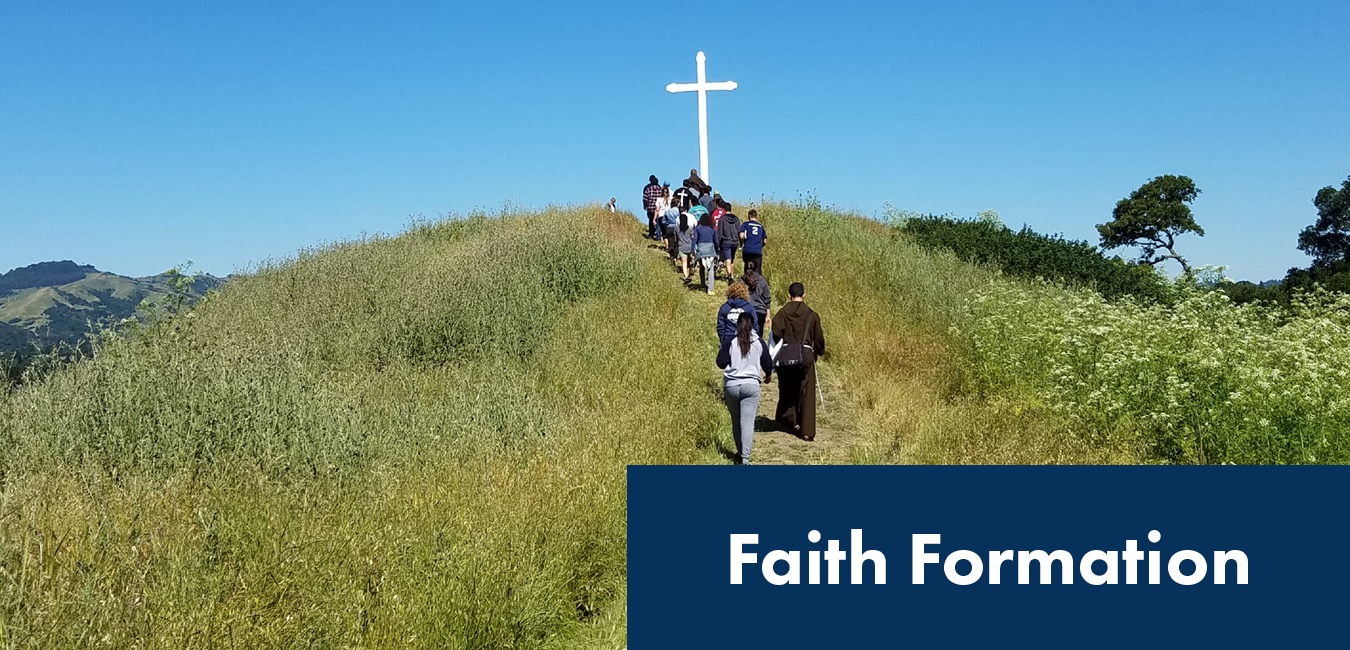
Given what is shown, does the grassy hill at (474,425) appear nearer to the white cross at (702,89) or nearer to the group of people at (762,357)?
the group of people at (762,357)

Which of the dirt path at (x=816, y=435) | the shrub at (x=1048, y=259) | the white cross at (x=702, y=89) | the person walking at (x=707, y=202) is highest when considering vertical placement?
the white cross at (x=702, y=89)

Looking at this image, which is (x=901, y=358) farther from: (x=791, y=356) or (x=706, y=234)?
(x=706, y=234)

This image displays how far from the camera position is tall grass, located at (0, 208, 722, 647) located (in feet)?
14.5

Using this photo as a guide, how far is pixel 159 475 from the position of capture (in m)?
6.34

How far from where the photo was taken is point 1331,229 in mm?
42062

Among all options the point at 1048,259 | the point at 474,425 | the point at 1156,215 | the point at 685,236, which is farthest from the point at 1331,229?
the point at 474,425

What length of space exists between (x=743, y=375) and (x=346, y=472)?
3.64 m

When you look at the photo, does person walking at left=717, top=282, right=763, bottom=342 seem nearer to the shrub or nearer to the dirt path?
the dirt path

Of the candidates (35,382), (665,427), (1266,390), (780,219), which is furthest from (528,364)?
(780,219)

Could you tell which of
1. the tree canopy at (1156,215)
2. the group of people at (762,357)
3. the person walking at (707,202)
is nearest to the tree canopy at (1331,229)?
the tree canopy at (1156,215)

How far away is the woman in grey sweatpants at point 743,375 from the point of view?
28.5 feet

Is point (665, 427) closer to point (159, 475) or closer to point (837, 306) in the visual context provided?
point (159, 475)

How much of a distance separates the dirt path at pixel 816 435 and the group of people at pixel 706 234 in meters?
3.54

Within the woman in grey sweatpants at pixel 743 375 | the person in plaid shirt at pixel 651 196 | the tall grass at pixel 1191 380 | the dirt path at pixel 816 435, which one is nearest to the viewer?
the tall grass at pixel 1191 380
